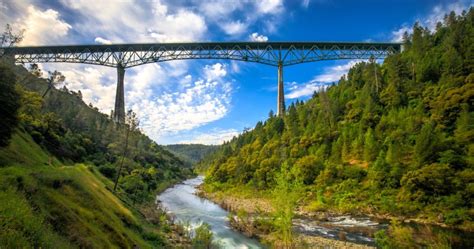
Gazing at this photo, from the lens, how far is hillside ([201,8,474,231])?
4209 cm

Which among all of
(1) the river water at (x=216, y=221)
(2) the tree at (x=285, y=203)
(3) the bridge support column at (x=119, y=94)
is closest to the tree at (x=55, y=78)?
(3) the bridge support column at (x=119, y=94)

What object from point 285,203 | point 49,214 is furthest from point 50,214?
point 285,203

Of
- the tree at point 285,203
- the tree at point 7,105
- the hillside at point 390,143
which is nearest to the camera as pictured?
the tree at point 7,105

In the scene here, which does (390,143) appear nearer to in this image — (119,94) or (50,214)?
(119,94)

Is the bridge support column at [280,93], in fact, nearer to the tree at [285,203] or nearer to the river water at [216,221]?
the river water at [216,221]

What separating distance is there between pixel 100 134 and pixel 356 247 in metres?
69.5

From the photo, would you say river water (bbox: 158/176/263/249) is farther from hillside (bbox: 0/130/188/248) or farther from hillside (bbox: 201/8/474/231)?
hillside (bbox: 0/130/188/248)

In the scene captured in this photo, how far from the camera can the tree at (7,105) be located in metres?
22.2

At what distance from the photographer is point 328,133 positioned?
7331 centimetres

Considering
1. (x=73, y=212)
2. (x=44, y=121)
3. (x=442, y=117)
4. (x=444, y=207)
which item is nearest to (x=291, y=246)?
(x=73, y=212)

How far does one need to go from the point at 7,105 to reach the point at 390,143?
55.4m

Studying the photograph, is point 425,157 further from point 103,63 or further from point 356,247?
point 103,63

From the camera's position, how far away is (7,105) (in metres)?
22.5

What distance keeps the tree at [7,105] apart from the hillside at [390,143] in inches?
856
